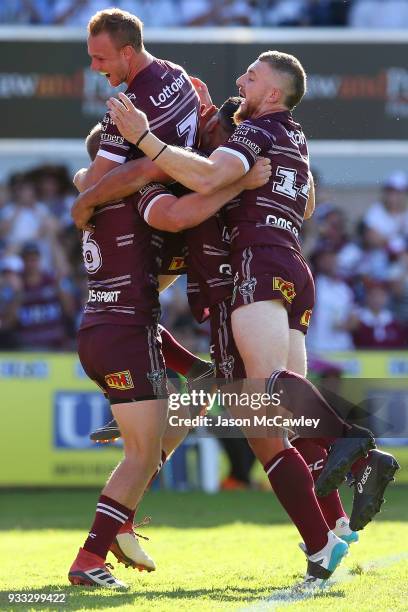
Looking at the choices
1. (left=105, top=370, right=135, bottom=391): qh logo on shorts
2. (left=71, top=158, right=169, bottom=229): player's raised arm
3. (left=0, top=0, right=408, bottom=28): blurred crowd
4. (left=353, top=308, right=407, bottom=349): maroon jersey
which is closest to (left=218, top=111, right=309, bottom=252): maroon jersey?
(left=71, top=158, right=169, bottom=229): player's raised arm

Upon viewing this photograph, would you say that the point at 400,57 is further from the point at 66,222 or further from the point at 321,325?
the point at 66,222

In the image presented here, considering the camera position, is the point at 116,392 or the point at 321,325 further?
the point at 321,325

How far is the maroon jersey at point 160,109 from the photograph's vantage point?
612cm

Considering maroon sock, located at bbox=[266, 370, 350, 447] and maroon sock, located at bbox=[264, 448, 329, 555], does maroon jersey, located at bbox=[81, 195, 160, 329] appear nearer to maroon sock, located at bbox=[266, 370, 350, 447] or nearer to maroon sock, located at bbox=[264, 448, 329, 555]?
maroon sock, located at bbox=[266, 370, 350, 447]

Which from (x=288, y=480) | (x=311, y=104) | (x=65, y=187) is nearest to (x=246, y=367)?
(x=288, y=480)

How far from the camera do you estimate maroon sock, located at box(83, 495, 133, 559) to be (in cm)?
591

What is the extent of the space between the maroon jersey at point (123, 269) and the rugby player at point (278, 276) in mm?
438

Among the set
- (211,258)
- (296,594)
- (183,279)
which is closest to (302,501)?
(296,594)

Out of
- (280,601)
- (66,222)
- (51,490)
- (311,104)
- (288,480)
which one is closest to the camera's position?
(280,601)

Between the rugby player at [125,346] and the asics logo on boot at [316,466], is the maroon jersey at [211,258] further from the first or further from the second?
the asics logo on boot at [316,466]

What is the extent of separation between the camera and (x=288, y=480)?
573cm

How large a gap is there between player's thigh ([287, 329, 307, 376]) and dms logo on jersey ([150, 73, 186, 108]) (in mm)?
1309

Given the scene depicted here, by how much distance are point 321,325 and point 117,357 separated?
866 cm

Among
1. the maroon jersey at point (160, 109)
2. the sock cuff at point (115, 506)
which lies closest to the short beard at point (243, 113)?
the maroon jersey at point (160, 109)
